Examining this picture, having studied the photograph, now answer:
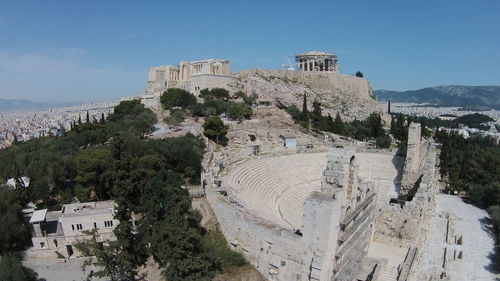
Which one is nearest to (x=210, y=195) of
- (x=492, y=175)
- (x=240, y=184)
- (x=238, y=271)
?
(x=240, y=184)

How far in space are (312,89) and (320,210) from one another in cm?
5988

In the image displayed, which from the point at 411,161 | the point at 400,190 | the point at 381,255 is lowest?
the point at 381,255

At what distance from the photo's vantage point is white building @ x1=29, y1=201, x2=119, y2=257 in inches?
674

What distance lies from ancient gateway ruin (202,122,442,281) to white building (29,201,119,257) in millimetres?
5622

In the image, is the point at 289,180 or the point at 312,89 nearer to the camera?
the point at 289,180

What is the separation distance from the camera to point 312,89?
225 feet

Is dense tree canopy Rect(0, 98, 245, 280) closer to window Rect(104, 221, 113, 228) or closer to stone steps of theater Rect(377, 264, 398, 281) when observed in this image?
window Rect(104, 221, 113, 228)

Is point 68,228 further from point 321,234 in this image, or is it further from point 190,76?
point 190,76

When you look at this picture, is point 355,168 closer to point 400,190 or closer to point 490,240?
point 400,190

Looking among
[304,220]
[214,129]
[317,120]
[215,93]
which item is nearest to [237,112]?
[214,129]

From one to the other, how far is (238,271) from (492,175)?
29180 mm

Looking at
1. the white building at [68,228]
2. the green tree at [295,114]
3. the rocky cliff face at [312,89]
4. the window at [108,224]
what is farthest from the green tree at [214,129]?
the rocky cliff face at [312,89]

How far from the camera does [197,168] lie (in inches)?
966

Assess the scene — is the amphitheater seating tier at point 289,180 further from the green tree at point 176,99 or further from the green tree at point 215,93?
the green tree at point 215,93
